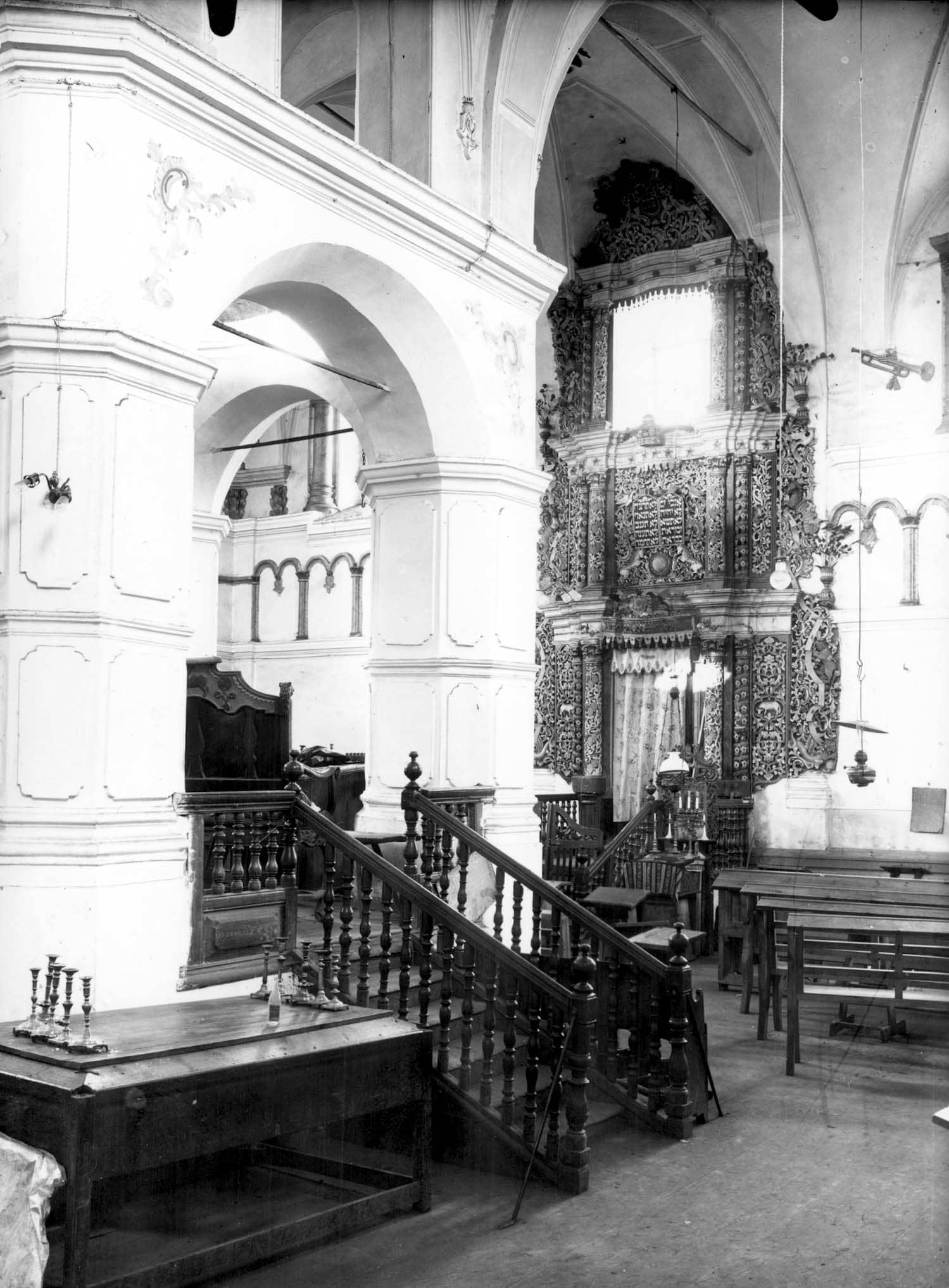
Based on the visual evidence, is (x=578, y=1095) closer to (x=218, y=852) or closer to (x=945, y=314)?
(x=218, y=852)

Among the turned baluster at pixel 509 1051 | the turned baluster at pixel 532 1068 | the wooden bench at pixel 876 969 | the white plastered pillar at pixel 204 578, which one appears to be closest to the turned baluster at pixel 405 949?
the turned baluster at pixel 509 1051

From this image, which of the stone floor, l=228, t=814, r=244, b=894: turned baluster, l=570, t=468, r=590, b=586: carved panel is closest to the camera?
the stone floor

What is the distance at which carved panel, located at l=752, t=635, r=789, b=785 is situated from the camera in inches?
602

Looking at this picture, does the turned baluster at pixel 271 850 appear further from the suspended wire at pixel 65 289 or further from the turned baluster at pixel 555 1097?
the suspended wire at pixel 65 289

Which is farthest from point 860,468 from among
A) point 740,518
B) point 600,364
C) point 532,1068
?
point 532,1068

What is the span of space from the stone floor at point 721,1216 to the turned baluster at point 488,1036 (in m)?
0.37

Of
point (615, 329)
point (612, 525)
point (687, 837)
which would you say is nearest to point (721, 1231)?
point (687, 837)

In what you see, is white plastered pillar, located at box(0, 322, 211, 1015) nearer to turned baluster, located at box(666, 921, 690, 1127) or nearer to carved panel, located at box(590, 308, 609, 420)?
turned baluster, located at box(666, 921, 690, 1127)

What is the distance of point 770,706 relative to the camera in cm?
1539

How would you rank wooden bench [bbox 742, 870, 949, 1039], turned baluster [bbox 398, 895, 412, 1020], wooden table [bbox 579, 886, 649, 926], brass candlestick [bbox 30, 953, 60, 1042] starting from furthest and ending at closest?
wooden table [bbox 579, 886, 649, 926], wooden bench [bbox 742, 870, 949, 1039], turned baluster [bbox 398, 895, 412, 1020], brass candlestick [bbox 30, 953, 60, 1042]

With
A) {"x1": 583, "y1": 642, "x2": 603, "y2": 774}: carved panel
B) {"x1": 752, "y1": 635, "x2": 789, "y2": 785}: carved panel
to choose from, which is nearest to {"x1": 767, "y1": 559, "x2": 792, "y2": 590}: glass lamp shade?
{"x1": 752, "y1": 635, "x2": 789, "y2": 785}: carved panel

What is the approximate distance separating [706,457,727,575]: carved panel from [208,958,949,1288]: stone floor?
8.79 m

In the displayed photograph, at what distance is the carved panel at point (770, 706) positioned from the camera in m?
15.3

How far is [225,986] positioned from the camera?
7043 millimetres
